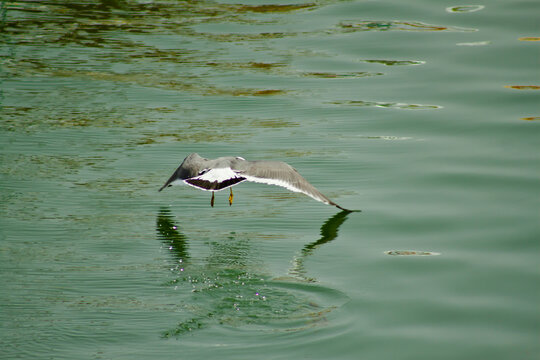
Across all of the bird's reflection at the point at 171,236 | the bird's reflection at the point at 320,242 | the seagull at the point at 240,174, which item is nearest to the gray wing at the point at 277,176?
the seagull at the point at 240,174

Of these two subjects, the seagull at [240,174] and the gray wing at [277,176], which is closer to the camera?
the seagull at [240,174]

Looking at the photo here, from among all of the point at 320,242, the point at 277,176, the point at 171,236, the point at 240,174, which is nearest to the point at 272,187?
the point at 277,176

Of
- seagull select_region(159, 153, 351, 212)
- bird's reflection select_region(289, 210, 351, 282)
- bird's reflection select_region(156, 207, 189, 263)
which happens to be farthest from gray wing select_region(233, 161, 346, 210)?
bird's reflection select_region(156, 207, 189, 263)

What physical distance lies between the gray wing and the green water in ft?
0.80

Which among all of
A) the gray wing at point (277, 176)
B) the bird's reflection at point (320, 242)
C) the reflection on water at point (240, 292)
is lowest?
the reflection on water at point (240, 292)

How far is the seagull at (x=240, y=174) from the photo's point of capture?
213 inches

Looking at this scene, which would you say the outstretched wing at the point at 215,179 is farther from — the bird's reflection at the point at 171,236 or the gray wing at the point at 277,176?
the bird's reflection at the point at 171,236

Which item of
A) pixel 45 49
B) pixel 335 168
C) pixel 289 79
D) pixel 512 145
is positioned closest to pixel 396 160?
pixel 335 168

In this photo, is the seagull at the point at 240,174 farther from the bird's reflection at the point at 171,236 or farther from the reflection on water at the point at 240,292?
the reflection on water at the point at 240,292

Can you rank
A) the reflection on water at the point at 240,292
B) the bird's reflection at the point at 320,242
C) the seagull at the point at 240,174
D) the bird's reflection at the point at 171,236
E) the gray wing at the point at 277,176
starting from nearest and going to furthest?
the reflection on water at the point at 240,292, the bird's reflection at the point at 320,242, the bird's reflection at the point at 171,236, the seagull at the point at 240,174, the gray wing at the point at 277,176

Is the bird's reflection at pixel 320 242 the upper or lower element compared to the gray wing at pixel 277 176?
lower

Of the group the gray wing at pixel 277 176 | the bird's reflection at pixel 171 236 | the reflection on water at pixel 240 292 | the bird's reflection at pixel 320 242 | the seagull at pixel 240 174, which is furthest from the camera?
the gray wing at pixel 277 176

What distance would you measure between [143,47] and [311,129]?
3196mm

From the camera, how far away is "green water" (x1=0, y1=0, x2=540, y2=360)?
4.28 metres
